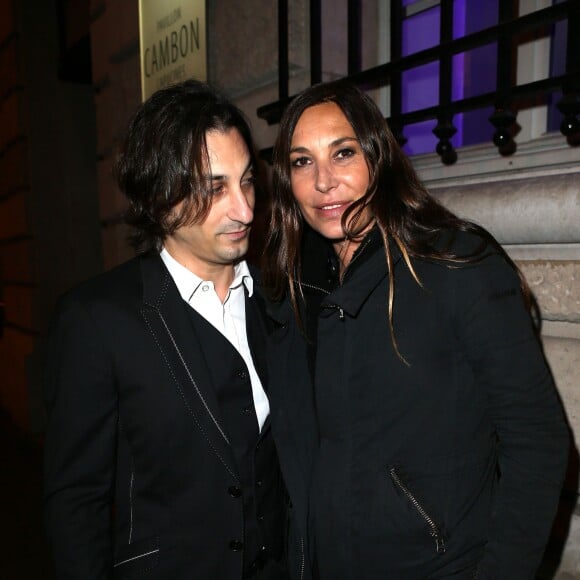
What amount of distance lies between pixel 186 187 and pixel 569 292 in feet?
A: 4.10

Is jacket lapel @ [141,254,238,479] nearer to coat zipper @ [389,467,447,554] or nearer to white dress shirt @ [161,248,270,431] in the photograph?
white dress shirt @ [161,248,270,431]

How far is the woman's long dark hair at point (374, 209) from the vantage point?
145 cm

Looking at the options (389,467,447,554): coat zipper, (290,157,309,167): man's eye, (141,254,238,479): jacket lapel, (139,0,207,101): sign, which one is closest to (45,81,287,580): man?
(141,254,238,479): jacket lapel

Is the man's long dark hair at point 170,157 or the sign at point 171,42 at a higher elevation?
the sign at point 171,42

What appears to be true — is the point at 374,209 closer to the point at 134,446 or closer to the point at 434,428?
the point at 434,428

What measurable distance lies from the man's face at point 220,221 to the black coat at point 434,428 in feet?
1.44

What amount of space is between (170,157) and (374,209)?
70 cm

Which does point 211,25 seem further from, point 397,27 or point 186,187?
point 186,187

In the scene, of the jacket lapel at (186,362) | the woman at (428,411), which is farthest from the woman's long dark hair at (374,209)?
the jacket lapel at (186,362)

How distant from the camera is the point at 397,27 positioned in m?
2.15

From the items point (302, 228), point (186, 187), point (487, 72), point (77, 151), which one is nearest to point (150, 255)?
point (186, 187)

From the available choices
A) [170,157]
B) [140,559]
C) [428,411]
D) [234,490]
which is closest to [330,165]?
[170,157]

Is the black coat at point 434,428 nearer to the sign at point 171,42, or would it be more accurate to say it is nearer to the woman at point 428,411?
the woman at point 428,411

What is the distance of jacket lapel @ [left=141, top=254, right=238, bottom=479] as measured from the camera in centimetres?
156
